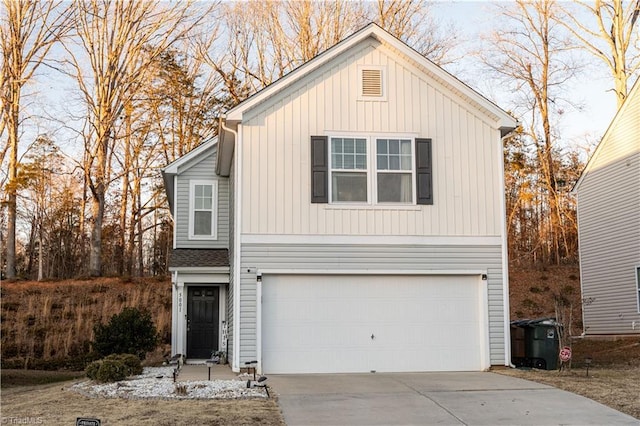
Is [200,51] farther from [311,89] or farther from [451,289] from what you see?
[451,289]

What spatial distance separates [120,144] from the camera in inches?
1348

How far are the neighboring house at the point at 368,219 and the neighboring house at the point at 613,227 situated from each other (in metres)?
7.98

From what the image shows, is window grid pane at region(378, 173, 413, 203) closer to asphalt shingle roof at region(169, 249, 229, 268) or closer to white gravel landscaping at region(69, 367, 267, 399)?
white gravel landscaping at region(69, 367, 267, 399)

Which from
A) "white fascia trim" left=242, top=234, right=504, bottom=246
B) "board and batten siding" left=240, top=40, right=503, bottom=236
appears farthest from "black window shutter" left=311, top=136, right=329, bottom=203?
A: "white fascia trim" left=242, top=234, right=504, bottom=246

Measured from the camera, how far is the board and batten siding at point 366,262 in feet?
47.6

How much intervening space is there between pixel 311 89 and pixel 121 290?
14785 millimetres

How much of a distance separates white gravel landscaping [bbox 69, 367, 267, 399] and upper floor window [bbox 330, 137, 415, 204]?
4.66 meters

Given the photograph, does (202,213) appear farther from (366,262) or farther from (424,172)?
(424,172)

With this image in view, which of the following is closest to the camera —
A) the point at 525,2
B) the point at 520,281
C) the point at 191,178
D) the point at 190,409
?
the point at 190,409

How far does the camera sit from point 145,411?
9984 mm

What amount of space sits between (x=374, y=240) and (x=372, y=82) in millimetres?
3459

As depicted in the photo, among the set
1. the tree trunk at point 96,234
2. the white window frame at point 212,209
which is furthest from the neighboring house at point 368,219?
the tree trunk at point 96,234

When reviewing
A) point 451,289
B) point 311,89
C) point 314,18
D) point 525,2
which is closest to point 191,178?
point 311,89

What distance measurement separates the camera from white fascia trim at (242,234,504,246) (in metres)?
14.7
